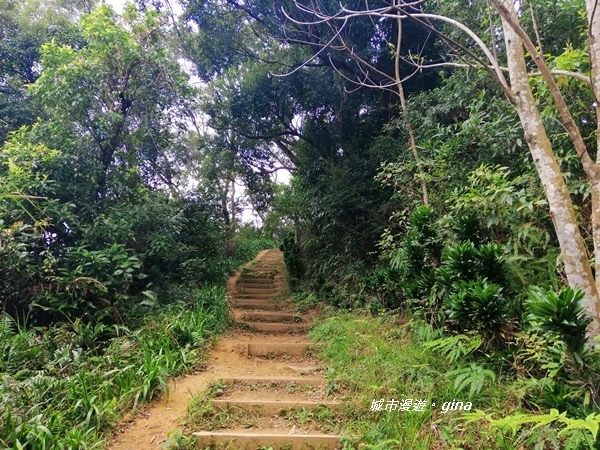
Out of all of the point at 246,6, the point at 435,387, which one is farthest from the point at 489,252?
the point at 246,6

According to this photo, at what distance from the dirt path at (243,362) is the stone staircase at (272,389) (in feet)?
0.04

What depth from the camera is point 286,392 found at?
131 inches

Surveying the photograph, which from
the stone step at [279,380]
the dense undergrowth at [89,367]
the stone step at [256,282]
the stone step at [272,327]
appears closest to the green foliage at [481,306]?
the stone step at [279,380]

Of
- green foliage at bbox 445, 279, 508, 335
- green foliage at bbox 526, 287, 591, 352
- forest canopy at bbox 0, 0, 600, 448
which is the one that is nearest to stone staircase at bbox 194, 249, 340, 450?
forest canopy at bbox 0, 0, 600, 448

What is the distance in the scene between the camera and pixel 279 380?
3535 mm

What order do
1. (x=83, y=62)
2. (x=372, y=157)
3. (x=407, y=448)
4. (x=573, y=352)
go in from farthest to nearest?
(x=372, y=157)
(x=83, y=62)
(x=407, y=448)
(x=573, y=352)

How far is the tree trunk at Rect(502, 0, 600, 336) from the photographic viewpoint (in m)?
2.18

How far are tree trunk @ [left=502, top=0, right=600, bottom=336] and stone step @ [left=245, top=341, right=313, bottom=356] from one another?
10.6 feet

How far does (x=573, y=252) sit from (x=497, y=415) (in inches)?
46.8

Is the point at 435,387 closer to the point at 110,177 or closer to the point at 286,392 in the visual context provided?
the point at 286,392

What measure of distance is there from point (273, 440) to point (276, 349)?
2178 millimetres

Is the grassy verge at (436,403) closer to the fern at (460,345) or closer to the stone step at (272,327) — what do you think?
the fern at (460,345)

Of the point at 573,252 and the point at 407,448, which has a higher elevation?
the point at 573,252

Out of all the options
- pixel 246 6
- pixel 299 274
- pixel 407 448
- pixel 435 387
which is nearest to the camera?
pixel 407 448
